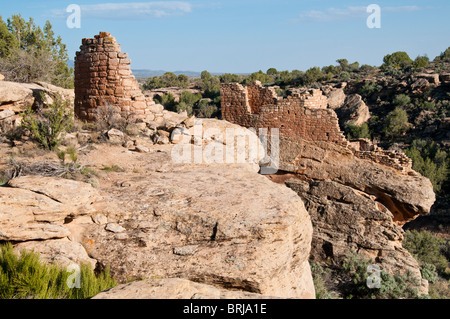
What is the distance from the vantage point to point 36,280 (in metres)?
3.30

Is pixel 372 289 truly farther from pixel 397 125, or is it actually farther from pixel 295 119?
pixel 397 125

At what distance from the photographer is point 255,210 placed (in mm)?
4820

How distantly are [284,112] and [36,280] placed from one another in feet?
26.0

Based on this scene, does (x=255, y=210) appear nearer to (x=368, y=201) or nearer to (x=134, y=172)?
(x=134, y=172)

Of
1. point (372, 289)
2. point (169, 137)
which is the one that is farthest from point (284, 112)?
point (372, 289)

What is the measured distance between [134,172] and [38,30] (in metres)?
18.3

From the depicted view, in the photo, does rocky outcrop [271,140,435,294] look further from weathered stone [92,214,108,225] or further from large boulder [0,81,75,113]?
large boulder [0,81,75,113]

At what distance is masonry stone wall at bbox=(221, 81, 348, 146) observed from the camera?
31.1 ft

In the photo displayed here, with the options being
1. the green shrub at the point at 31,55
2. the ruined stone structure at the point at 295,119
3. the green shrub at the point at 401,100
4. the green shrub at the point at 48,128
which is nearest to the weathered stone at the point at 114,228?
the green shrub at the point at 48,128

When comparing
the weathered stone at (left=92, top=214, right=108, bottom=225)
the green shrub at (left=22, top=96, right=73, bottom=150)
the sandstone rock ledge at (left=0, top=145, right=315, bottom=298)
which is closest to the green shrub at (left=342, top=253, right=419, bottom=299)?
the sandstone rock ledge at (left=0, top=145, right=315, bottom=298)

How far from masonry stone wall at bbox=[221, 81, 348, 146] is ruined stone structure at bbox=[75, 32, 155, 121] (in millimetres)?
3368

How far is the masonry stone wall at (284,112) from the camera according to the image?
373 inches

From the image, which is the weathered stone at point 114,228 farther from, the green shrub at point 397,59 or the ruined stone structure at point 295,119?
the green shrub at point 397,59

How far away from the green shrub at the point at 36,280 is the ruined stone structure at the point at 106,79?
16.9ft
